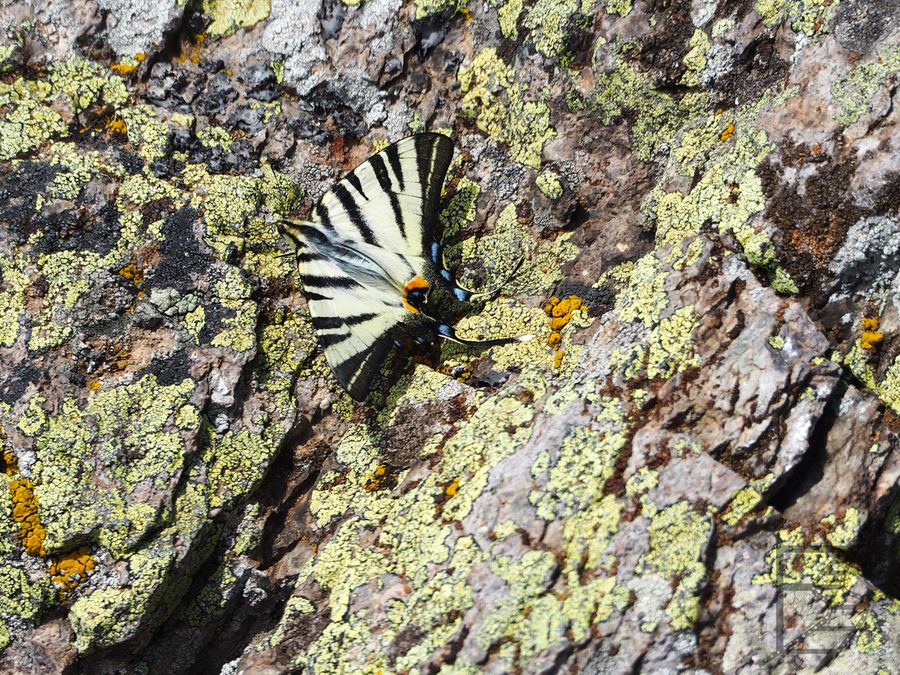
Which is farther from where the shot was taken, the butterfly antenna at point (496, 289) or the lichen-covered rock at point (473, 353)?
the butterfly antenna at point (496, 289)

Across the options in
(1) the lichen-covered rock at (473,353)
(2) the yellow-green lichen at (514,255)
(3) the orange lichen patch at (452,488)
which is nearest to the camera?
(1) the lichen-covered rock at (473,353)

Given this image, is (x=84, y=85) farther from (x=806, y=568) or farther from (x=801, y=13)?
(x=806, y=568)

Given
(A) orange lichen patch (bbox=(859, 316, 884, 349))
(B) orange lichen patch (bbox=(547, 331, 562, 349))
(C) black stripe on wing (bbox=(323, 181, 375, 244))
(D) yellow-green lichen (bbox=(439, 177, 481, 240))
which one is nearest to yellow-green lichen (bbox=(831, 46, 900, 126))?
(A) orange lichen patch (bbox=(859, 316, 884, 349))

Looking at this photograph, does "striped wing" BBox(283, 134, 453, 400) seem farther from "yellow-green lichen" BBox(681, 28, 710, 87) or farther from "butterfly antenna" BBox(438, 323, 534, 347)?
"yellow-green lichen" BBox(681, 28, 710, 87)

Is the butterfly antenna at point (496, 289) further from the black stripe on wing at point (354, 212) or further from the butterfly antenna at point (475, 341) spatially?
the black stripe on wing at point (354, 212)

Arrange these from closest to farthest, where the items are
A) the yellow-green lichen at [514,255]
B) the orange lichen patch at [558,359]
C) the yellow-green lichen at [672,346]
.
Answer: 1. the yellow-green lichen at [672,346]
2. the orange lichen patch at [558,359]
3. the yellow-green lichen at [514,255]

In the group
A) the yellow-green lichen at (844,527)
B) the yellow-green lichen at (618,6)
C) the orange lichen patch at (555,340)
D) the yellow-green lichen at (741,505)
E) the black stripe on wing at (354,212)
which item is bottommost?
the yellow-green lichen at (844,527)

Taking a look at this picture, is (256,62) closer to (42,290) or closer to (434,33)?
(434,33)

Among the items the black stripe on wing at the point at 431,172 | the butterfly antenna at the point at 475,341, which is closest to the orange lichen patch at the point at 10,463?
the butterfly antenna at the point at 475,341
